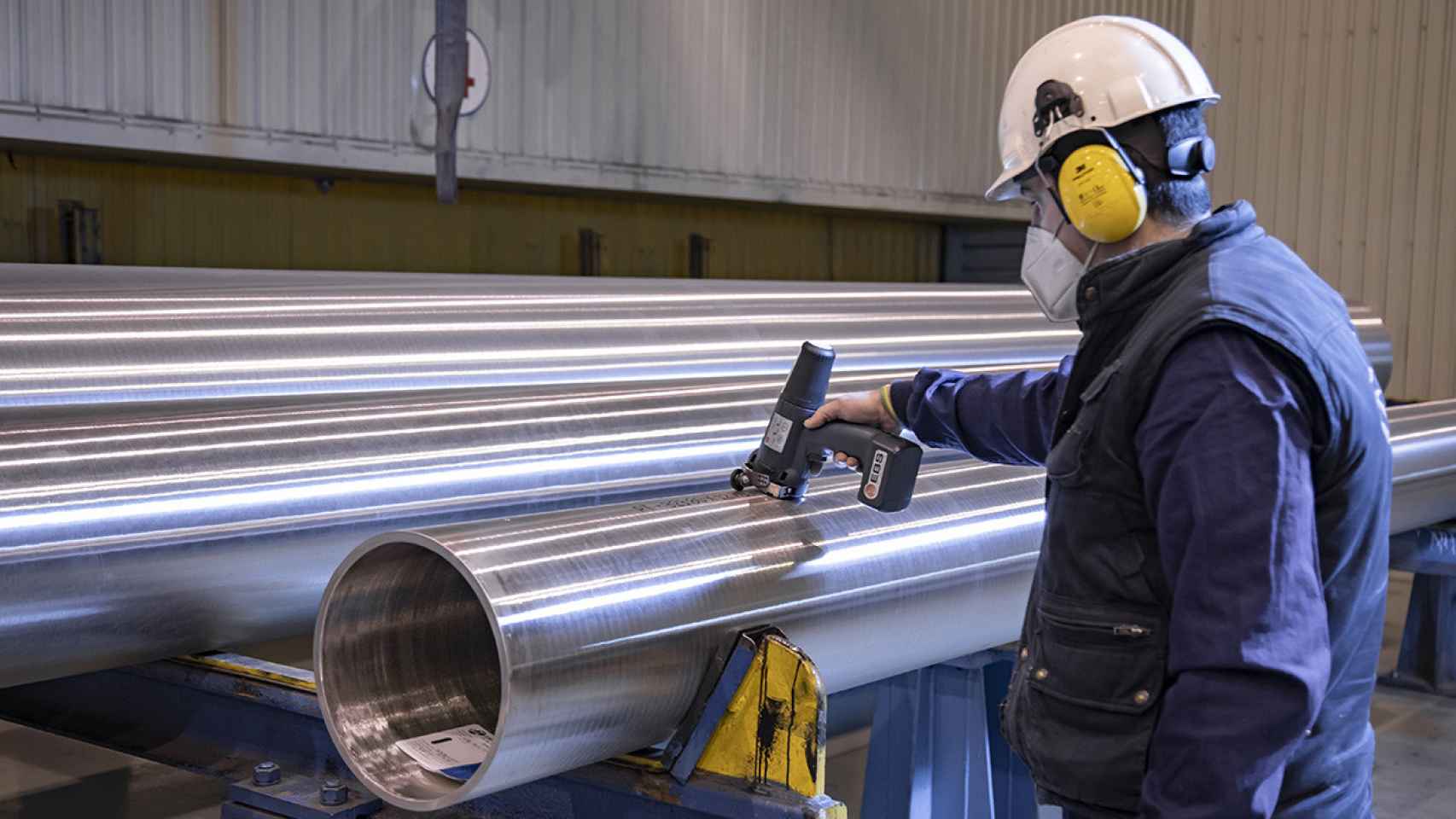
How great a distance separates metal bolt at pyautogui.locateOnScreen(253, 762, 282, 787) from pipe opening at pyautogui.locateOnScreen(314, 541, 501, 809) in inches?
9.0

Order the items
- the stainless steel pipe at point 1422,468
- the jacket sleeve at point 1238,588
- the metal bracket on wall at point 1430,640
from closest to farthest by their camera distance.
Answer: the jacket sleeve at point 1238,588, the stainless steel pipe at point 1422,468, the metal bracket on wall at point 1430,640

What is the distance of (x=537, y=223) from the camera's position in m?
6.24

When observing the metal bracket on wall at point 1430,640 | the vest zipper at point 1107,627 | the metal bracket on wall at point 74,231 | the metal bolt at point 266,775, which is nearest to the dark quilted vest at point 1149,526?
the vest zipper at point 1107,627

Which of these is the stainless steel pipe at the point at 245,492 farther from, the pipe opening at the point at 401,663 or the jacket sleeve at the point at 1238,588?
the jacket sleeve at the point at 1238,588

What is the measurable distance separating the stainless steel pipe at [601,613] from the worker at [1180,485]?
42 centimetres

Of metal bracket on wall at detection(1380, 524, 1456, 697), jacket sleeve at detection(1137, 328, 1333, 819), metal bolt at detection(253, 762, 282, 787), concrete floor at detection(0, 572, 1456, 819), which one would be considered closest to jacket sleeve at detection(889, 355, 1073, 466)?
jacket sleeve at detection(1137, 328, 1333, 819)

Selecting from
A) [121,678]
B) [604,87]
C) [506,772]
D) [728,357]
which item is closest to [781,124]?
[604,87]

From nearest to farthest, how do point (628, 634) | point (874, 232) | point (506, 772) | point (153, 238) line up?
point (506, 772)
point (628, 634)
point (153, 238)
point (874, 232)

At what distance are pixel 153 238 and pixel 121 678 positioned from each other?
3259mm

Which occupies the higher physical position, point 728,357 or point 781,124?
point 781,124

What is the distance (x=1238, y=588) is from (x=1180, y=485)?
88 millimetres

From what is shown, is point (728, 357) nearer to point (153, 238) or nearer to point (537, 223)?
point (153, 238)

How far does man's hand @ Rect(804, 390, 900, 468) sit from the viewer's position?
1848mm

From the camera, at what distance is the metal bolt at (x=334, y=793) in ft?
5.35
